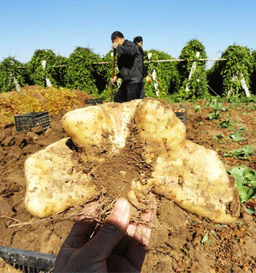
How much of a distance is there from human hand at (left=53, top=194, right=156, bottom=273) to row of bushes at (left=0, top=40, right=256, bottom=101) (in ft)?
38.8

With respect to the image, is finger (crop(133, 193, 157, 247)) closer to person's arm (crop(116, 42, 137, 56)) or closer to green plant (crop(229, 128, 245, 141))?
person's arm (crop(116, 42, 137, 56))

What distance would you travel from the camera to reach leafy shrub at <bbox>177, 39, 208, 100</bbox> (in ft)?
43.2

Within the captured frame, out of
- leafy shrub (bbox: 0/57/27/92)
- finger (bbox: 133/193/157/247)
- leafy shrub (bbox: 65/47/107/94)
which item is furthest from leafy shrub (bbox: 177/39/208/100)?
finger (bbox: 133/193/157/247)

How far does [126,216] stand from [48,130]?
5.54m

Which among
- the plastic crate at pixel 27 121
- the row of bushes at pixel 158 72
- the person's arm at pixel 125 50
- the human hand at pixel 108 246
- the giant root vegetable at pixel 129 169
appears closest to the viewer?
the human hand at pixel 108 246

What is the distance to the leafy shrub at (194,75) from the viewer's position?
13156mm

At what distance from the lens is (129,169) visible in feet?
5.99

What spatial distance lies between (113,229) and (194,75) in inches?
520

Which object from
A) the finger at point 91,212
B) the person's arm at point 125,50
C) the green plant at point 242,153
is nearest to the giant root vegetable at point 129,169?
the finger at point 91,212

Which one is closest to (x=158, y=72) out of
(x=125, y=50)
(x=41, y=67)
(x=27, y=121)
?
(x=41, y=67)

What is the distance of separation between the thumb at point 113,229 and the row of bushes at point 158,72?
11.9 metres

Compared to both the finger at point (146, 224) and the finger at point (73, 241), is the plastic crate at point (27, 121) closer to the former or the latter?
the finger at point (73, 241)

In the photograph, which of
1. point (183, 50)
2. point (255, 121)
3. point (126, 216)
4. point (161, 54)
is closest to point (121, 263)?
point (126, 216)

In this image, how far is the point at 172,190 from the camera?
1891 millimetres
